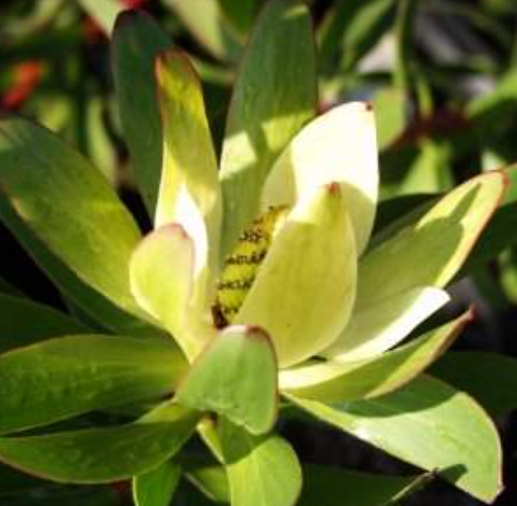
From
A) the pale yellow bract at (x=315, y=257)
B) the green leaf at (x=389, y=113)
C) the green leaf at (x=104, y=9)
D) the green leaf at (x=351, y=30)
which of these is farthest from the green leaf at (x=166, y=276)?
the green leaf at (x=351, y=30)

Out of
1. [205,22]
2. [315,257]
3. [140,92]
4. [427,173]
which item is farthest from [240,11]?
[315,257]

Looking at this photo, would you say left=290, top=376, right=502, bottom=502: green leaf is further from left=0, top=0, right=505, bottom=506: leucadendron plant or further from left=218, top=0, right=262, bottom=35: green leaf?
left=218, top=0, right=262, bottom=35: green leaf

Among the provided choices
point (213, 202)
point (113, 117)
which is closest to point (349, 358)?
point (213, 202)

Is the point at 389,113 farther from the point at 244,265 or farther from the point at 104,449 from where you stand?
the point at 104,449

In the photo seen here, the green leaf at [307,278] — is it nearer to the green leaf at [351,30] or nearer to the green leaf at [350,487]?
the green leaf at [350,487]

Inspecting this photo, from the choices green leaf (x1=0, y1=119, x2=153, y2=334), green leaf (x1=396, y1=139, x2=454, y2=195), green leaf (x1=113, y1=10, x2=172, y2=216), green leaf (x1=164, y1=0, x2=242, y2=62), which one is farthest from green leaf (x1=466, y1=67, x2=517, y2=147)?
green leaf (x1=0, y1=119, x2=153, y2=334)

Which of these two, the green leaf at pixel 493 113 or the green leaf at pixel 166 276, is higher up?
the green leaf at pixel 166 276
